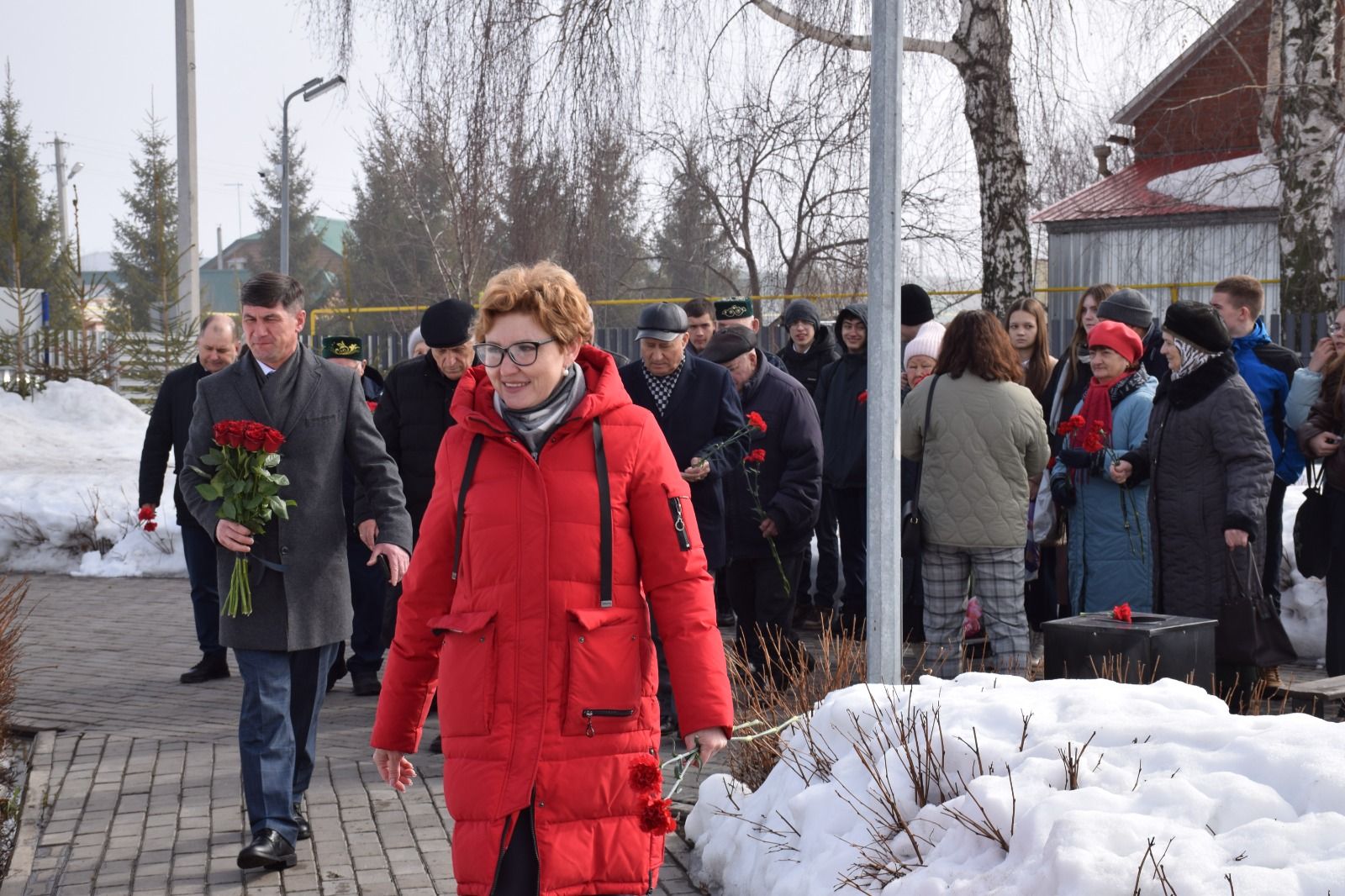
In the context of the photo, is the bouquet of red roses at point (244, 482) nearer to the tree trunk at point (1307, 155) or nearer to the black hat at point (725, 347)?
the black hat at point (725, 347)

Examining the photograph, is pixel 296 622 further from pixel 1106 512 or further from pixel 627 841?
pixel 1106 512

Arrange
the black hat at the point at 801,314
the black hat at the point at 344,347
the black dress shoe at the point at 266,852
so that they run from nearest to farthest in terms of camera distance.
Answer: the black dress shoe at the point at 266,852 → the black hat at the point at 344,347 → the black hat at the point at 801,314

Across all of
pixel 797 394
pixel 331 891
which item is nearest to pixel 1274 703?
pixel 797 394

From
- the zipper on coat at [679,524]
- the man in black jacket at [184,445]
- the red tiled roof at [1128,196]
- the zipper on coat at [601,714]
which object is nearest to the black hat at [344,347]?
the man in black jacket at [184,445]

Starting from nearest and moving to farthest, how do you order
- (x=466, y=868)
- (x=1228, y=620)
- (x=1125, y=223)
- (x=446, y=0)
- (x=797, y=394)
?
(x=466, y=868) < (x=1228, y=620) < (x=797, y=394) < (x=446, y=0) < (x=1125, y=223)

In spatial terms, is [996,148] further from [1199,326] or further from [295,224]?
[295,224]

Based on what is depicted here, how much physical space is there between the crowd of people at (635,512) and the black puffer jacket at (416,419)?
0.02 m

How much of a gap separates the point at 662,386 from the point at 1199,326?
2580 millimetres

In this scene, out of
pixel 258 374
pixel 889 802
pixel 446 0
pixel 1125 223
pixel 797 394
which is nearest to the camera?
pixel 889 802

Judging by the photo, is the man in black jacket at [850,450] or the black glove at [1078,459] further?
the man in black jacket at [850,450]

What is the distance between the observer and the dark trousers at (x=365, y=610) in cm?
837

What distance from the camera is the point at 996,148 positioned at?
39.1 feet

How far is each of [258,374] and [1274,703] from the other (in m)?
4.90

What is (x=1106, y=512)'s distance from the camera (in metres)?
7.31
